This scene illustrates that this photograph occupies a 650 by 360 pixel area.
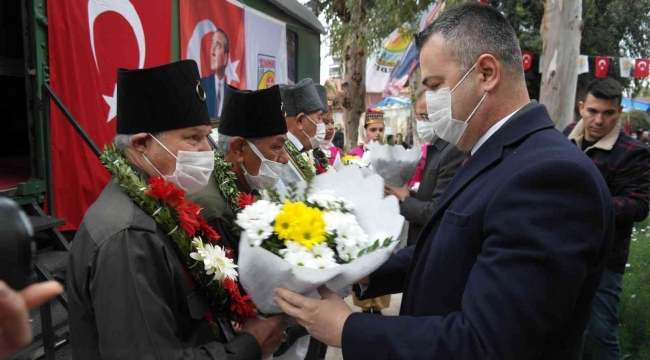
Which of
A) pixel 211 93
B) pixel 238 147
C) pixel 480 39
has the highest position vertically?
pixel 211 93

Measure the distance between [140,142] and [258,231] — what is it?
0.78m

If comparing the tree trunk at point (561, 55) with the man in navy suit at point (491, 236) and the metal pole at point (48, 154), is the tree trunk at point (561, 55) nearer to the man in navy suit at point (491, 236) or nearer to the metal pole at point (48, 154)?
the man in navy suit at point (491, 236)

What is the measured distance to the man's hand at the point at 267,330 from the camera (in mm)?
1869

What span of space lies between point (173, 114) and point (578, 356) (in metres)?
1.81

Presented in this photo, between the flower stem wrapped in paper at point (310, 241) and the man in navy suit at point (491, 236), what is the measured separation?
0.31 ft

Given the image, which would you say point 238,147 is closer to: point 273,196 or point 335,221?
point 273,196

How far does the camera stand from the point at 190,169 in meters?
2.05

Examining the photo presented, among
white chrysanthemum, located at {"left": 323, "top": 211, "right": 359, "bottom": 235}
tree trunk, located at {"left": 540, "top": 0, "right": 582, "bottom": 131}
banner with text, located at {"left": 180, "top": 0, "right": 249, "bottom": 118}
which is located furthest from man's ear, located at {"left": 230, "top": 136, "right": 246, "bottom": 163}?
tree trunk, located at {"left": 540, "top": 0, "right": 582, "bottom": 131}

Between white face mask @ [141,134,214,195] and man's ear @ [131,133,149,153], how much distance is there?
1.1 inches

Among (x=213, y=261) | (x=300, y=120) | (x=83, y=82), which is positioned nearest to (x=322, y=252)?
(x=213, y=261)

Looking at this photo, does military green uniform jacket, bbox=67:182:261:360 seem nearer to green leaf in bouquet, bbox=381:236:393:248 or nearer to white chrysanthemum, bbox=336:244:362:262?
white chrysanthemum, bbox=336:244:362:262

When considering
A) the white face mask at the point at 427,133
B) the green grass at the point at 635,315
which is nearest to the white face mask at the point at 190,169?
the white face mask at the point at 427,133

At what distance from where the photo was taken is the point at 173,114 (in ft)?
6.63

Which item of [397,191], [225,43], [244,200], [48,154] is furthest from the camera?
[225,43]
